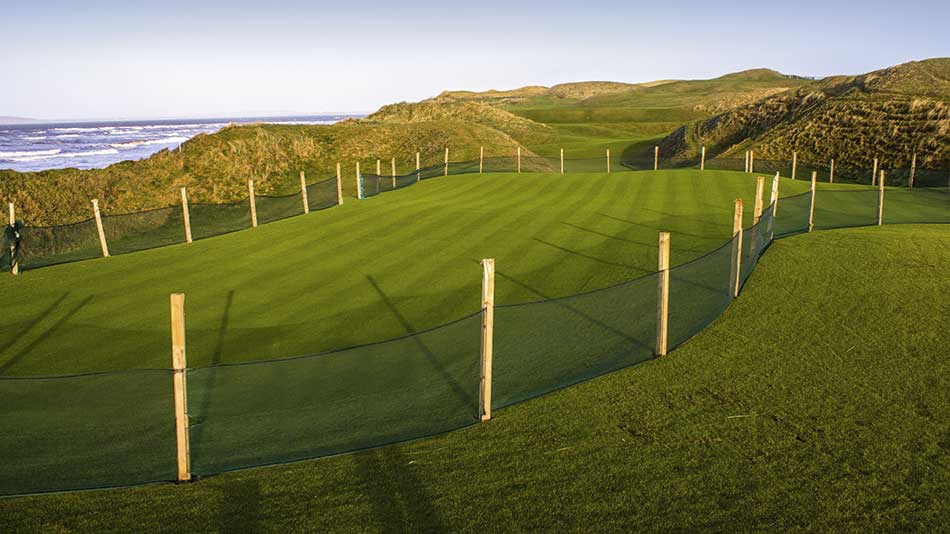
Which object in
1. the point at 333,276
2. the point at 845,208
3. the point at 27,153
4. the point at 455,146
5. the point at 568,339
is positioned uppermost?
the point at 455,146

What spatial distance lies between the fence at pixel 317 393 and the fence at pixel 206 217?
1167cm

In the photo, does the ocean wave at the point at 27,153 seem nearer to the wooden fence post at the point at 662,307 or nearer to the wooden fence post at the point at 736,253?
the wooden fence post at the point at 736,253

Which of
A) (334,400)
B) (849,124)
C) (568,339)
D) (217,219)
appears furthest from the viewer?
(849,124)

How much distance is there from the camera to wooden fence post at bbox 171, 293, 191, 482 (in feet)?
22.3

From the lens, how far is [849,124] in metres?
44.1

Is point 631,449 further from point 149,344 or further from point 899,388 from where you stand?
point 149,344

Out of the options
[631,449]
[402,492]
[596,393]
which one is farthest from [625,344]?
[402,492]

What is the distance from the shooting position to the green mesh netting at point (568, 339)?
9117mm

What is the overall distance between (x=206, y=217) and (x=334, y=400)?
17802 mm

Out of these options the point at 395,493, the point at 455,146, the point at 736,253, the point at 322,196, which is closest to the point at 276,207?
the point at 322,196

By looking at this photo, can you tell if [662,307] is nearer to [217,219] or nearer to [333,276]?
[333,276]

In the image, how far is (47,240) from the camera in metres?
19.4

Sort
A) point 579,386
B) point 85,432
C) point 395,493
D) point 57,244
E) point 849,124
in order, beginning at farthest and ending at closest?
1. point 849,124
2. point 57,244
3. point 579,386
4. point 85,432
5. point 395,493

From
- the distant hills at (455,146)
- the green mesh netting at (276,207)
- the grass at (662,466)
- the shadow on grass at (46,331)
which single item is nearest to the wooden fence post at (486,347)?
the grass at (662,466)
